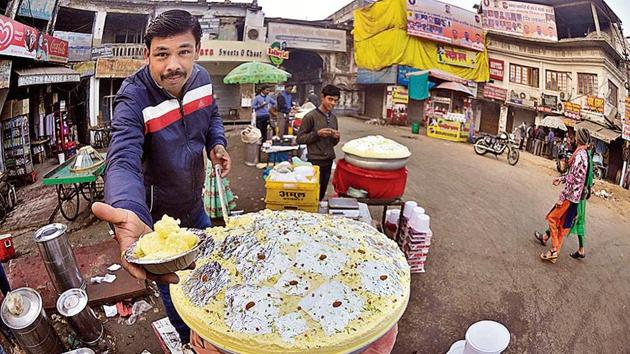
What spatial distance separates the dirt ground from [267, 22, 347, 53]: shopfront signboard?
9.13 metres

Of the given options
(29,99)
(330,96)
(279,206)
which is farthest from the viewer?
(29,99)

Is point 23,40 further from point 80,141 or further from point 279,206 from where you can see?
point 279,206

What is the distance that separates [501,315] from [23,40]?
27.2 ft

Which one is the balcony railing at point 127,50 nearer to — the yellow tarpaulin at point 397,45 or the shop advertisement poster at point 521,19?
the yellow tarpaulin at point 397,45

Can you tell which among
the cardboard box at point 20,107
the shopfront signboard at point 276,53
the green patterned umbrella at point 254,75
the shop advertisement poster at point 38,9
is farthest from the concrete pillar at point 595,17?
the cardboard box at point 20,107

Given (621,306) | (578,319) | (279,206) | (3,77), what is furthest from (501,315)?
(3,77)

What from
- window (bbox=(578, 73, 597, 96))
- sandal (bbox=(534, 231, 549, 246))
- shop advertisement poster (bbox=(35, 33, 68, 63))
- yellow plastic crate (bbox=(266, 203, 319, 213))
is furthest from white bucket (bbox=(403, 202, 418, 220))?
window (bbox=(578, 73, 597, 96))

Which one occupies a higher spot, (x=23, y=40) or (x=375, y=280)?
(x=23, y=40)

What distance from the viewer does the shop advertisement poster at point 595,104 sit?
33.6ft

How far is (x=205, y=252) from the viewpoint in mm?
1347

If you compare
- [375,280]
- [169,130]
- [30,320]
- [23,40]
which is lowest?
[30,320]

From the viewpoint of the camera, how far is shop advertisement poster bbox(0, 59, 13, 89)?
5.64m

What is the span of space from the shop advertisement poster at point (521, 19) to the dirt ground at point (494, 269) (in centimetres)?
756

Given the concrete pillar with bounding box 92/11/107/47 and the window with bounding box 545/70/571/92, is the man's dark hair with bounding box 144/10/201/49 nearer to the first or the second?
the concrete pillar with bounding box 92/11/107/47
